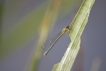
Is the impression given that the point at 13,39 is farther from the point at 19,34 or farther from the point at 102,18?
the point at 102,18

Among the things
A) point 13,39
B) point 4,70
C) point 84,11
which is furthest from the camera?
point 4,70

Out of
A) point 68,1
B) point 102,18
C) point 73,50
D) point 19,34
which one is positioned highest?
point 102,18

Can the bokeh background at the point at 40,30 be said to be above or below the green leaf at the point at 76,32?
above

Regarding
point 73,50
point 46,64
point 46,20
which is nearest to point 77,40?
point 73,50

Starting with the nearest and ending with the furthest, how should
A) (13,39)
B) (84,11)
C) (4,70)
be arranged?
(84,11)
(13,39)
(4,70)

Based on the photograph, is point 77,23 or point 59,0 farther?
point 59,0

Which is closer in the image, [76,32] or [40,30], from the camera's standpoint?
[76,32]

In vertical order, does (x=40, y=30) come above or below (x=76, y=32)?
above

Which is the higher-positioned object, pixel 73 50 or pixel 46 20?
pixel 46 20

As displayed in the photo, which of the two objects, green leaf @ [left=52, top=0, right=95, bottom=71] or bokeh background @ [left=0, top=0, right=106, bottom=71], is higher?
bokeh background @ [left=0, top=0, right=106, bottom=71]

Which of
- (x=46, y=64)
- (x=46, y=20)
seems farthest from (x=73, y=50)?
(x=46, y=64)
